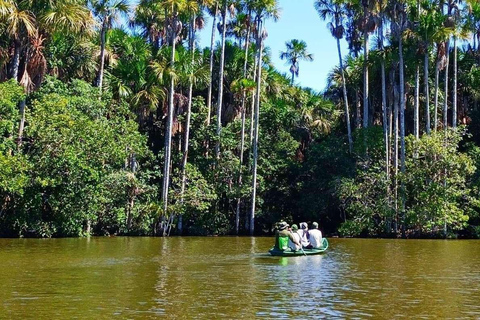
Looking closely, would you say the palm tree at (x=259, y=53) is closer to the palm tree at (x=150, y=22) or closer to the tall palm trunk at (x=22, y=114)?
the palm tree at (x=150, y=22)

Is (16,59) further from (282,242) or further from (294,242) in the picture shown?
(294,242)

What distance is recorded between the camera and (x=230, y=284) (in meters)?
17.0

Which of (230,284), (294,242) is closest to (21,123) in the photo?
(294,242)

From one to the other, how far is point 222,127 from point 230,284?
96.3 ft

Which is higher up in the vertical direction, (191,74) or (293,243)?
(191,74)

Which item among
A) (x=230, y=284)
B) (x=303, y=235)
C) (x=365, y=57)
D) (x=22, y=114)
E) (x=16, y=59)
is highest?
(x=365, y=57)

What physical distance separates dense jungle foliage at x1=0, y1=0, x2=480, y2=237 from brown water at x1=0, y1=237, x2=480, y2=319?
7.24 metres

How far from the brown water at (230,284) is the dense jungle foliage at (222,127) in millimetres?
7237

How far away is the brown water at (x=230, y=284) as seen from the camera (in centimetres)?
1303

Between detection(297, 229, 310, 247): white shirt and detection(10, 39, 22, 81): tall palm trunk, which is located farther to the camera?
detection(10, 39, 22, 81): tall palm trunk

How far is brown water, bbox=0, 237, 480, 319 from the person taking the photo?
42.8ft

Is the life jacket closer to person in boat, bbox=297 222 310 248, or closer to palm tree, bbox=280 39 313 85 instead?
person in boat, bbox=297 222 310 248

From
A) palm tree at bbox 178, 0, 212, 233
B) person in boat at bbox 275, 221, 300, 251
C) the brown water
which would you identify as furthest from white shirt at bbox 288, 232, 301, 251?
palm tree at bbox 178, 0, 212, 233

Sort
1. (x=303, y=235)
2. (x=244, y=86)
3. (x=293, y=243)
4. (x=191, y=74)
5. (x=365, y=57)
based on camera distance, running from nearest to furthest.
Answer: (x=293, y=243), (x=303, y=235), (x=191, y=74), (x=244, y=86), (x=365, y=57)
